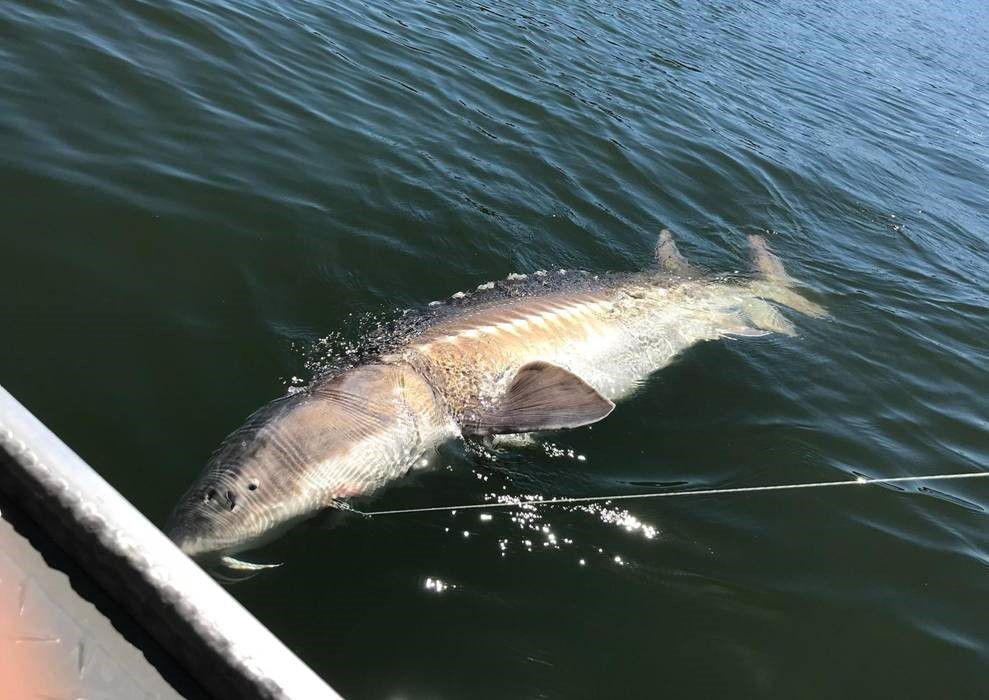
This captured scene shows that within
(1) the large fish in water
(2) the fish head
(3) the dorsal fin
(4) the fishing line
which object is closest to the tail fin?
(1) the large fish in water

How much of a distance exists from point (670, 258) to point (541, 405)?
3.61 m

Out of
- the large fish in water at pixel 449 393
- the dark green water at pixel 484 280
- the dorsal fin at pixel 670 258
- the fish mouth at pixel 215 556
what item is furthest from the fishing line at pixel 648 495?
the dorsal fin at pixel 670 258

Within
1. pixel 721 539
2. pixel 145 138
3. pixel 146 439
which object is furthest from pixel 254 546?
pixel 145 138

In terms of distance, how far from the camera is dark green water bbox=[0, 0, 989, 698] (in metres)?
4.24

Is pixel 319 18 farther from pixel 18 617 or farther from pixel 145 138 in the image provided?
pixel 18 617

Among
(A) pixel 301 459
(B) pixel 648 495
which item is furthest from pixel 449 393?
(B) pixel 648 495

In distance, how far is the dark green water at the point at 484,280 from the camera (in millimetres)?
4238

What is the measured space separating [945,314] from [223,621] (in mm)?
9080

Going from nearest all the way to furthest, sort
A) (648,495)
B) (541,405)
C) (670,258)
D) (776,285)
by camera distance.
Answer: (541,405) → (648,495) → (670,258) → (776,285)

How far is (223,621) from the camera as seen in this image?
2.39 metres

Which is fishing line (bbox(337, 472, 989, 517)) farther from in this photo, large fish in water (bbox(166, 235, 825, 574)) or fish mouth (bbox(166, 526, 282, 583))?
fish mouth (bbox(166, 526, 282, 583))

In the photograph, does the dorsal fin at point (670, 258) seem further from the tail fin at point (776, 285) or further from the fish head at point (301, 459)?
the fish head at point (301, 459)

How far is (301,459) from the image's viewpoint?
13.8 feet

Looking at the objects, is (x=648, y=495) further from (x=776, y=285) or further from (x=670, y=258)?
(x=776, y=285)
